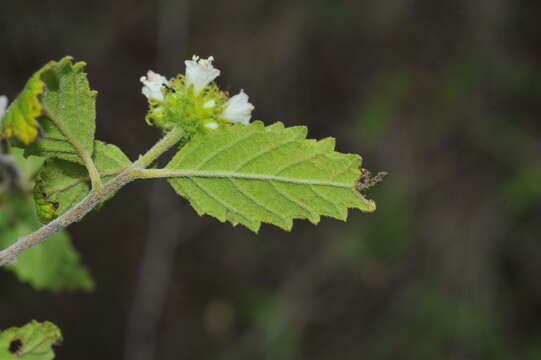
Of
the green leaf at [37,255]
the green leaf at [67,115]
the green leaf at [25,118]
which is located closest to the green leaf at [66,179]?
the green leaf at [67,115]

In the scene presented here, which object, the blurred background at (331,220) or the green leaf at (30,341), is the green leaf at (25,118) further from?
the blurred background at (331,220)

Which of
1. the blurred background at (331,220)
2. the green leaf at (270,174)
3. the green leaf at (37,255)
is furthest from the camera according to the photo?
the blurred background at (331,220)

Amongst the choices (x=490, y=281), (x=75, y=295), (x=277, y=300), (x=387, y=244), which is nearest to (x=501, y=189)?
(x=490, y=281)

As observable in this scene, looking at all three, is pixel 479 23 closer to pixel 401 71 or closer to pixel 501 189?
pixel 401 71

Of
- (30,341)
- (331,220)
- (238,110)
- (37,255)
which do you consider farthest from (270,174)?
(331,220)

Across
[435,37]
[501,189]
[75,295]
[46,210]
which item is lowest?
[46,210]

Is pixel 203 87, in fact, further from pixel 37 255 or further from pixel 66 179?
pixel 37 255

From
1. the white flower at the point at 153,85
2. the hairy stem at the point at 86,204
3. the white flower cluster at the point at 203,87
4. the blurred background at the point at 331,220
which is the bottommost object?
the hairy stem at the point at 86,204
